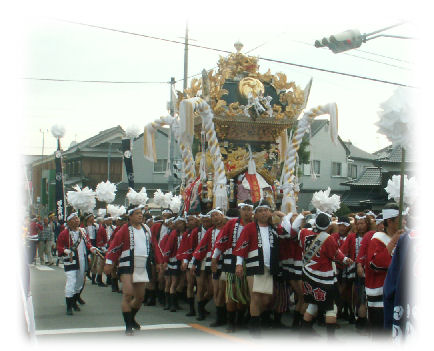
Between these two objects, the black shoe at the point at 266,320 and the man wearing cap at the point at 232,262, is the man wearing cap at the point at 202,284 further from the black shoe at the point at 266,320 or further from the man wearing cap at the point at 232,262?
the black shoe at the point at 266,320

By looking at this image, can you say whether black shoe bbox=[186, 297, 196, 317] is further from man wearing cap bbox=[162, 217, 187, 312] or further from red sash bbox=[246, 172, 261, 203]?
red sash bbox=[246, 172, 261, 203]

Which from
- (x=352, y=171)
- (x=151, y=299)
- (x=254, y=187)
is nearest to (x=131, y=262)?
(x=151, y=299)

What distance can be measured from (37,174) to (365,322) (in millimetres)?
47181

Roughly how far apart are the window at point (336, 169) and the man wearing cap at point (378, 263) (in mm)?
35444

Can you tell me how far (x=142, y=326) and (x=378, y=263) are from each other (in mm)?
4215

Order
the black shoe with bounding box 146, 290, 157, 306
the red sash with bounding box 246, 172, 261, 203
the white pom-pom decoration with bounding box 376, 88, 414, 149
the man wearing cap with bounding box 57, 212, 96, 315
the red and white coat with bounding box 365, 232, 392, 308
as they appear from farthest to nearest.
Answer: the red sash with bounding box 246, 172, 261, 203 < the black shoe with bounding box 146, 290, 157, 306 < the man wearing cap with bounding box 57, 212, 96, 315 < the red and white coat with bounding box 365, 232, 392, 308 < the white pom-pom decoration with bounding box 376, 88, 414, 149

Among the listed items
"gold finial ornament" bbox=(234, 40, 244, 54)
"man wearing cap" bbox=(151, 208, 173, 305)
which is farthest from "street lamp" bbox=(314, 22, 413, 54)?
"man wearing cap" bbox=(151, 208, 173, 305)

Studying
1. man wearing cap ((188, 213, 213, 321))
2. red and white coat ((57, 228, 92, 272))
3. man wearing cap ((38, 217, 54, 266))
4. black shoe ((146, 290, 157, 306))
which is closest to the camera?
man wearing cap ((188, 213, 213, 321))

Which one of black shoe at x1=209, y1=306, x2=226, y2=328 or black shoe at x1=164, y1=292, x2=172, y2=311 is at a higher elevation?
black shoe at x1=209, y1=306, x2=226, y2=328

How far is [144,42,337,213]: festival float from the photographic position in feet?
41.2

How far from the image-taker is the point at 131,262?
29.9 feet

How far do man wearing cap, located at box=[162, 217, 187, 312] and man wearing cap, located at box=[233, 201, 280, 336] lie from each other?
3.08 metres

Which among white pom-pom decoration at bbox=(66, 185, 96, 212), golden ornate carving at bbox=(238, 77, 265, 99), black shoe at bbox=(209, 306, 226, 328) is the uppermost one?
golden ornate carving at bbox=(238, 77, 265, 99)

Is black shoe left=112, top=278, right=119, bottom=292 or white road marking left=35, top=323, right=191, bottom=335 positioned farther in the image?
black shoe left=112, top=278, right=119, bottom=292
